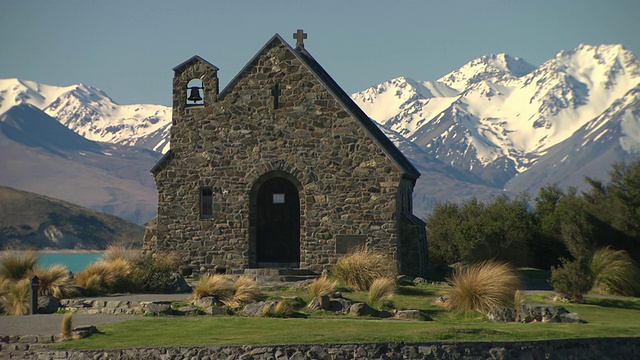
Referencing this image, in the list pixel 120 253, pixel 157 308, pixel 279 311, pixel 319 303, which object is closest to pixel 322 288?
pixel 319 303

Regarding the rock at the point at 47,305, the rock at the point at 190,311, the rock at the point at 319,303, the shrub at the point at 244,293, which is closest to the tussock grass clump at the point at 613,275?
the rock at the point at 319,303

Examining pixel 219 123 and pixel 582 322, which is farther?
pixel 219 123

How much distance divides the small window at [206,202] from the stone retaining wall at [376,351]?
49.7 ft

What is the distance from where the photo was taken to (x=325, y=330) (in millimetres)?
21750

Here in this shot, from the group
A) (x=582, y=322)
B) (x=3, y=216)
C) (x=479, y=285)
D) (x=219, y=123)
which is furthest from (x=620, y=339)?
(x=3, y=216)

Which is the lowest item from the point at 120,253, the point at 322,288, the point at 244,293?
the point at 244,293

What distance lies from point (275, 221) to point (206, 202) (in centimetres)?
265

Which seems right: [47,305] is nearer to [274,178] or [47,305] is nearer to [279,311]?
[279,311]

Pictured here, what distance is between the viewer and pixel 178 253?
118 feet

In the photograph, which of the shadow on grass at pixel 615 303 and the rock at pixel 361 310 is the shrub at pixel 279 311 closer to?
the rock at pixel 361 310

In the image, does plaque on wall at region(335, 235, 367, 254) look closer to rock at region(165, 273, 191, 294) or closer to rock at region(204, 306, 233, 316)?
rock at region(165, 273, 191, 294)

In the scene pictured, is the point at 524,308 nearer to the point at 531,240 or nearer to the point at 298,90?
the point at 298,90

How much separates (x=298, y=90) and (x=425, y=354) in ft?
54.0

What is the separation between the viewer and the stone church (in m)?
34.2
